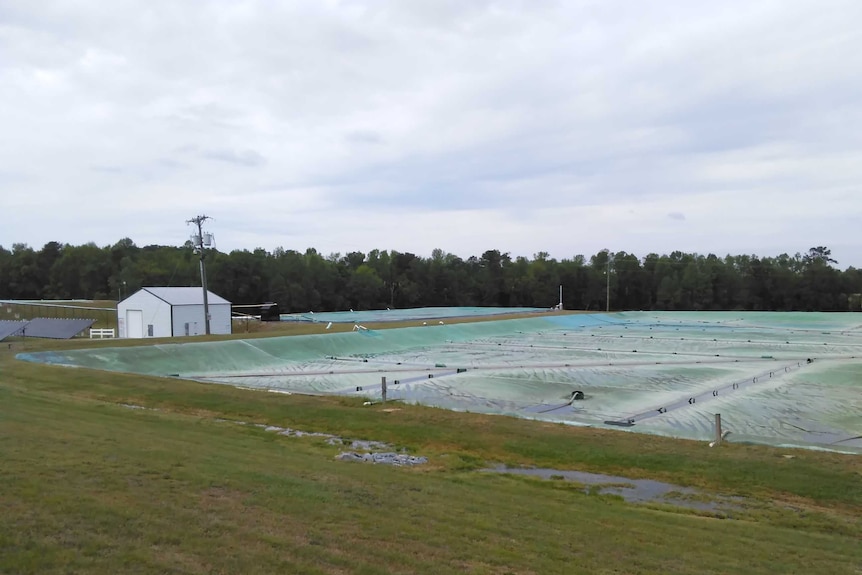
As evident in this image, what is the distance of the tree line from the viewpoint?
73875 mm

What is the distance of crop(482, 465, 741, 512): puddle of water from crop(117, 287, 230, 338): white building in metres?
30.2

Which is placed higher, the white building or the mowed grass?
the white building

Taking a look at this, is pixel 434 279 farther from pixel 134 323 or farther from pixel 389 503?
pixel 389 503

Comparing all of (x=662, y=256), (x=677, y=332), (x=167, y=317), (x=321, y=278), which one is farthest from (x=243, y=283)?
(x=662, y=256)

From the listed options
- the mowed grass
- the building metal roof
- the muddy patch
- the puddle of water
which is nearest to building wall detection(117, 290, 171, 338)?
A: the building metal roof

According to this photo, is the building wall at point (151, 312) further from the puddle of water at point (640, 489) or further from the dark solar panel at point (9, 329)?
the puddle of water at point (640, 489)

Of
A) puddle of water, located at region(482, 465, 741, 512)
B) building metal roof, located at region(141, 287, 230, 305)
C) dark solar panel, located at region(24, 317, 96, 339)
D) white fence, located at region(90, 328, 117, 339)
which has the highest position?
building metal roof, located at region(141, 287, 230, 305)

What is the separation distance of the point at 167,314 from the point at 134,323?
10.6 ft

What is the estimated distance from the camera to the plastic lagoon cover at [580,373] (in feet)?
46.5

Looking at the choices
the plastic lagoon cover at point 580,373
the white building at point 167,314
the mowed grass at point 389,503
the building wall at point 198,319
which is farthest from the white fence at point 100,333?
the mowed grass at point 389,503

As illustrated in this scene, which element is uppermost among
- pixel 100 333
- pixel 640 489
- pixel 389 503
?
pixel 100 333

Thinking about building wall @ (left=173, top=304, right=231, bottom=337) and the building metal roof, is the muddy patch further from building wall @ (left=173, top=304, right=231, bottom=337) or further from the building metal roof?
the building metal roof

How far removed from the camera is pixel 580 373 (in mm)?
20969

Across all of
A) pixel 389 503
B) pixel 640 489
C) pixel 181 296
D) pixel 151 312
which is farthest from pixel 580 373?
pixel 151 312
